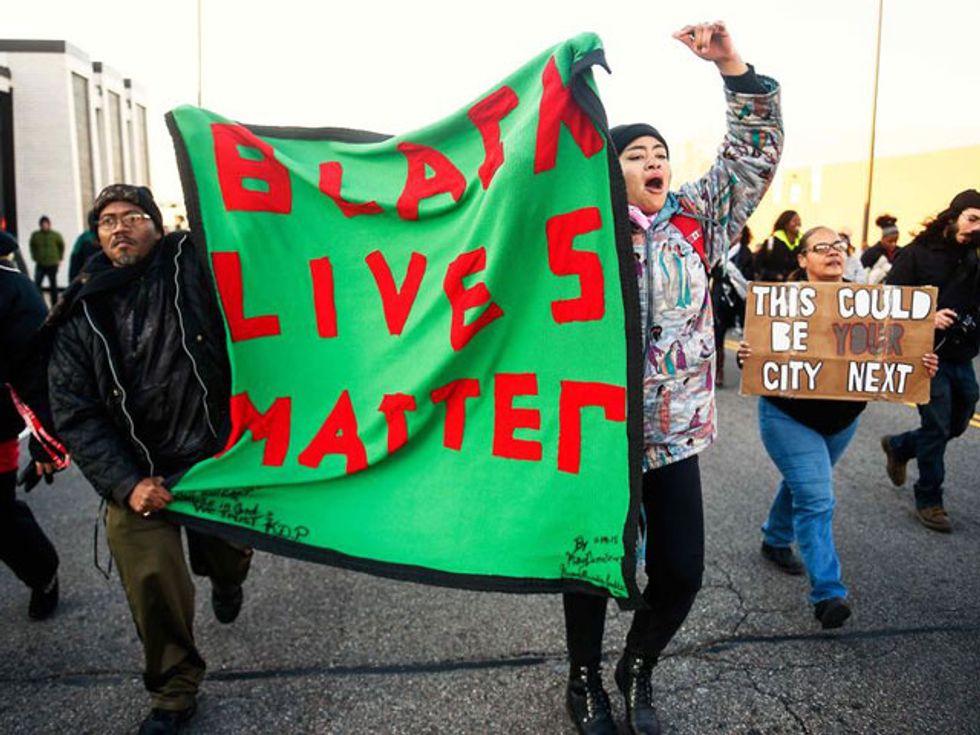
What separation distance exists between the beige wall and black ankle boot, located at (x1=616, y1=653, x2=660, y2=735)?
26.2m

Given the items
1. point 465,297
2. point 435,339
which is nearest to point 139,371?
point 435,339

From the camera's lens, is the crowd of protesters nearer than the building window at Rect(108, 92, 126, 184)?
Yes

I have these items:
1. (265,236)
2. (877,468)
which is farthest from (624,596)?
(877,468)

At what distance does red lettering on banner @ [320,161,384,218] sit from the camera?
116 inches

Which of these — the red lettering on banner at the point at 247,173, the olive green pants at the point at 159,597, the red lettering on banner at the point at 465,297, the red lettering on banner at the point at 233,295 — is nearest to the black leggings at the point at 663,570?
the red lettering on banner at the point at 465,297

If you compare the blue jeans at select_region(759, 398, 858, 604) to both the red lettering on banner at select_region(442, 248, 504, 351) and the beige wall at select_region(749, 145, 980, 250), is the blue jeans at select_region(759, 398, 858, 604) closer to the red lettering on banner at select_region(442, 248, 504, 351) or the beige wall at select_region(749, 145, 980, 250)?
the red lettering on banner at select_region(442, 248, 504, 351)

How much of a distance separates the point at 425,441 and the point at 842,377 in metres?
2.09

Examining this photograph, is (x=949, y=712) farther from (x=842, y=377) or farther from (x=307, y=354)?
(x=307, y=354)

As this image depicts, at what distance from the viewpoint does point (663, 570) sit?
2.69 meters

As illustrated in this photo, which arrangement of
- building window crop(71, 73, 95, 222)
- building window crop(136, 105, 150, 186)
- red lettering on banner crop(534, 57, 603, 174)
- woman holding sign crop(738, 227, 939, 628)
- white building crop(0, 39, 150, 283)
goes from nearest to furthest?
1. red lettering on banner crop(534, 57, 603, 174)
2. woman holding sign crop(738, 227, 939, 628)
3. white building crop(0, 39, 150, 283)
4. building window crop(71, 73, 95, 222)
5. building window crop(136, 105, 150, 186)

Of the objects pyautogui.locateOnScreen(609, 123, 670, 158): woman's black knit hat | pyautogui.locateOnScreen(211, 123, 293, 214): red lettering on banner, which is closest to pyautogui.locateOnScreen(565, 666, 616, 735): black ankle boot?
pyautogui.locateOnScreen(609, 123, 670, 158): woman's black knit hat

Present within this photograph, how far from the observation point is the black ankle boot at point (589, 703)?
2.72m

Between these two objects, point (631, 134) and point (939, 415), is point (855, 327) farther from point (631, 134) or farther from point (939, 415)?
point (631, 134)

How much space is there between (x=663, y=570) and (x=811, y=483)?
1.22 meters
